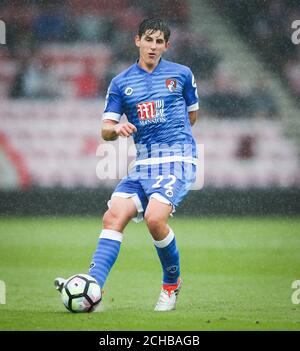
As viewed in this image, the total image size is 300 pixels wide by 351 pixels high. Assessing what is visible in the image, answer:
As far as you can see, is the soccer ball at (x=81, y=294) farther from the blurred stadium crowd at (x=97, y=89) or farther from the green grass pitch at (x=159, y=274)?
the blurred stadium crowd at (x=97, y=89)

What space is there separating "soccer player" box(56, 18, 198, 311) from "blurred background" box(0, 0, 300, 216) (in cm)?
712

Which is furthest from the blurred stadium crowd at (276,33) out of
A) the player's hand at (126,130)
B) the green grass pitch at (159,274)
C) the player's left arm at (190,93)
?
the player's hand at (126,130)

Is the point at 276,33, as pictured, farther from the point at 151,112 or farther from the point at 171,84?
the point at 151,112

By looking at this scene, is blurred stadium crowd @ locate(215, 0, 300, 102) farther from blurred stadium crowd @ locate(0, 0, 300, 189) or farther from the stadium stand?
the stadium stand

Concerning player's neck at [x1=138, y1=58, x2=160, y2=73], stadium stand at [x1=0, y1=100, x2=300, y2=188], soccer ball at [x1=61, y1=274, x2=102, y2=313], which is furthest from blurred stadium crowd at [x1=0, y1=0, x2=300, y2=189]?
soccer ball at [x1=61, y1=274, x2=102, y2=313]

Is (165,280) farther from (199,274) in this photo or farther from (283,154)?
(283,154)

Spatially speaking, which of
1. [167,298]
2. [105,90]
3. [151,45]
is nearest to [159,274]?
[167,298]

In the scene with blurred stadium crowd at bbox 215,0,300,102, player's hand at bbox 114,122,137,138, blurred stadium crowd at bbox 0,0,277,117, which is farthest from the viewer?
blurred stadium crowd at bbox 215,0,300,102

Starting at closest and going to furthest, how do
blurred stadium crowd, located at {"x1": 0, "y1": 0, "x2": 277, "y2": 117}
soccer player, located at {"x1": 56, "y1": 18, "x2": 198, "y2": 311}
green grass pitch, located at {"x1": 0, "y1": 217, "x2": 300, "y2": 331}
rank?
green grass pitch, located at {"x1": 0, "y1": 217, "x2": 300, "y2": 331} < soccer player, located at {"x1": 56, "y1": 18, "x2": 198, "y2": 311} < blurred stadium crowd, located at {"x1": 0, "y1": 0, "x2": 277, "y2": 117}

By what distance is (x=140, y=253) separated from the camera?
980 cm

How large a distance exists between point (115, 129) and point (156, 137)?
18.6 inches

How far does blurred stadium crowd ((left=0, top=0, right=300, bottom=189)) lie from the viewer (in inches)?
534

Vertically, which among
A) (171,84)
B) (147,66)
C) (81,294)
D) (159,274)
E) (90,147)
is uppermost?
(90,147)

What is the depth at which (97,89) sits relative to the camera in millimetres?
14219
